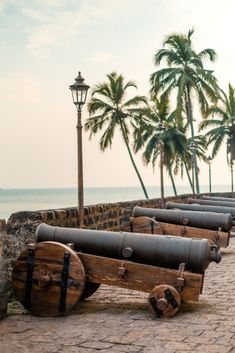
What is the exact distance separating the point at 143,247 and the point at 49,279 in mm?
1033

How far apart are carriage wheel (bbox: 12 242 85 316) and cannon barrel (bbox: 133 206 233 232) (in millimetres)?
5408

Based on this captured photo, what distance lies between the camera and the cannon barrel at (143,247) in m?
5.93

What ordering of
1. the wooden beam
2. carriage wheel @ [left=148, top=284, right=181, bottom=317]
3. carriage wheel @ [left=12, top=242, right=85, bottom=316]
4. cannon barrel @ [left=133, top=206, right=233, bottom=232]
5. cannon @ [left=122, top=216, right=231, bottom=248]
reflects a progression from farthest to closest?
cannon barrel @ [left=133, top=206, right=233, bottom=232] < cannon @ [left=122, top=216, right=231, bottom=248] < carriage wheel @ [left=12, top=242, right=85, bottom=316] < the wooden beam < carriage wheel @ [left=148, top=284, right=181, bottom=317]

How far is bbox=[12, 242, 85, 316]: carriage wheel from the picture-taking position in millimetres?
5883

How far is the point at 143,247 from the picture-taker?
6.09m

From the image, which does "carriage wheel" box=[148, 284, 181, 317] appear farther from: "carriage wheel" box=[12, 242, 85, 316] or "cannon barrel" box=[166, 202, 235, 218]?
"cannon barrel" box=[166, 202, 235, 218]

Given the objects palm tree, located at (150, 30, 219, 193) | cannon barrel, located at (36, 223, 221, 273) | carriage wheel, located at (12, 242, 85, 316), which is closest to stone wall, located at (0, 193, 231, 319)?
carriage wheel, located at (12, 242, 85, 316)

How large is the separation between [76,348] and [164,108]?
33040 millimetres

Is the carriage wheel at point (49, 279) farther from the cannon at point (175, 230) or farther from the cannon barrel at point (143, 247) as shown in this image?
the cannon at point (175, 230)

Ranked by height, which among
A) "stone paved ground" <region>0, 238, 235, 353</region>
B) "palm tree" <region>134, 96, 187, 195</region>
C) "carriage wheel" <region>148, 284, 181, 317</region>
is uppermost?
"palm tree" <region>134, 96, 187, 195</region>

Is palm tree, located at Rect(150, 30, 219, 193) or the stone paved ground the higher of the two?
palm tree, located at Rect(150, 30, 219, 193)

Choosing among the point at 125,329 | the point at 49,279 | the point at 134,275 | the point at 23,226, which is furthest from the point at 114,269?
the point at 23,226

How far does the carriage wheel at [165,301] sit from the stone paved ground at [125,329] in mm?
90

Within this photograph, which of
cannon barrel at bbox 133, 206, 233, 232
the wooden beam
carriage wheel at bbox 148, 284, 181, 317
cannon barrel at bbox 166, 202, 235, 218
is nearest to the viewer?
carriage wheel at bbox 148, 284, 181, 317
